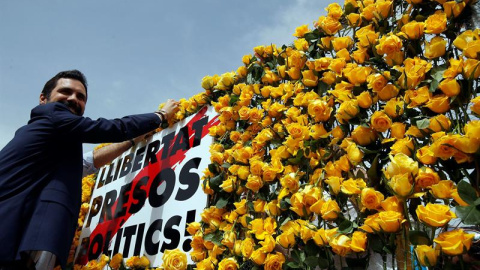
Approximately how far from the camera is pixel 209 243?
5.50ft

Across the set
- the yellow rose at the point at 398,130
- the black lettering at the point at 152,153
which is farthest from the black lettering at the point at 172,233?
the yellow rose at the point at 398,130

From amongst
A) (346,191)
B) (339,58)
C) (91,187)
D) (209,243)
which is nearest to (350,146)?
(346,191)

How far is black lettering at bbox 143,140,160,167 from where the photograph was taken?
252 cm

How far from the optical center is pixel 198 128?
2.26 m

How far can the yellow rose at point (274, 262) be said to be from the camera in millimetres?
1271

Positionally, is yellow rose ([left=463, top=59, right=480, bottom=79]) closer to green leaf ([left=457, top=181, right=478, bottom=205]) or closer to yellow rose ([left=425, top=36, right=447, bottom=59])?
yellow rose ([left=425, top=36, right=447, bottom=59])

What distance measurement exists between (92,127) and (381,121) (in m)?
1.37

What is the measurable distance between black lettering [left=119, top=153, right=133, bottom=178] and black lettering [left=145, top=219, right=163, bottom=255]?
704 millimetres

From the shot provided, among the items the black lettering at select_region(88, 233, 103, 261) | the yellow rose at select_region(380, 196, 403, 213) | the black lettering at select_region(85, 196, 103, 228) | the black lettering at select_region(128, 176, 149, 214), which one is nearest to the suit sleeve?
the black lettering at select_region(128, 176, 149, 214)

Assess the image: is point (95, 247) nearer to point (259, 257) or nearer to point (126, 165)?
point (126, 165)

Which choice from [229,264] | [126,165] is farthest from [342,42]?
[126,165]

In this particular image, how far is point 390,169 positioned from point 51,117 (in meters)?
1.57

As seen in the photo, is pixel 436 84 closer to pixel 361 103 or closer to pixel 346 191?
pixel 361 103

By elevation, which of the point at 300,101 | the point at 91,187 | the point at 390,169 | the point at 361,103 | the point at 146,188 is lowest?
the point at 390,169
